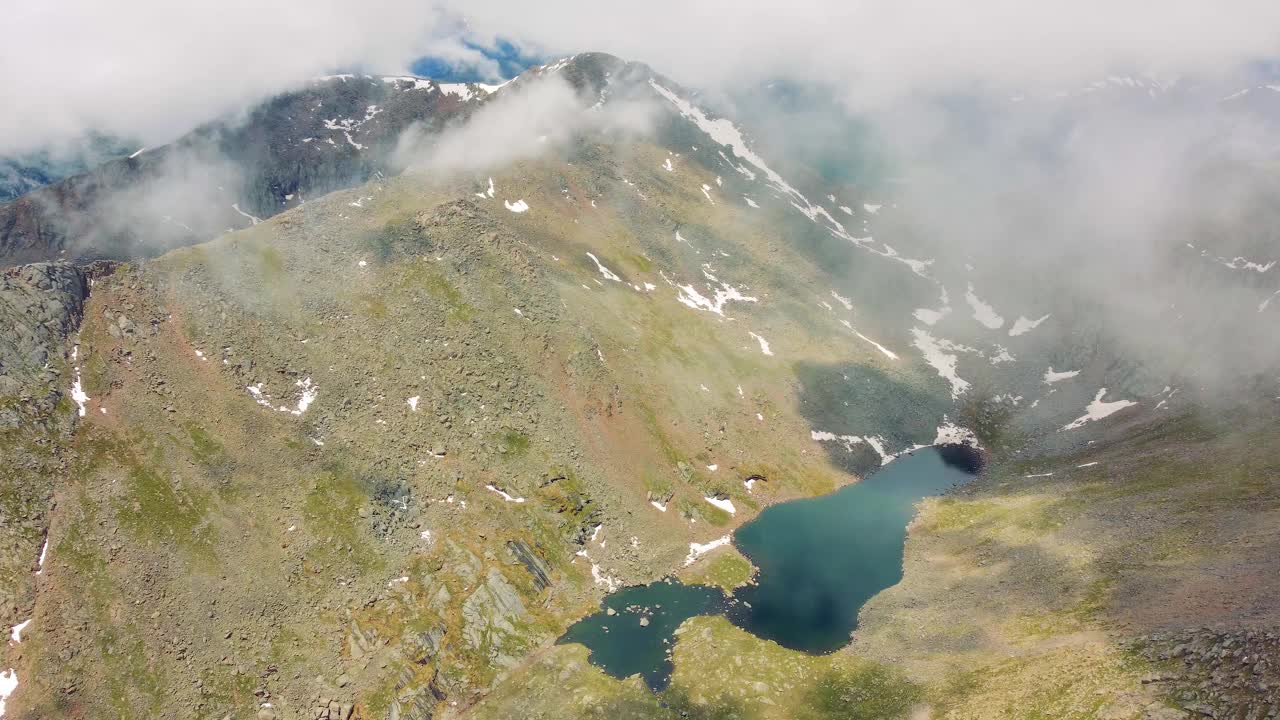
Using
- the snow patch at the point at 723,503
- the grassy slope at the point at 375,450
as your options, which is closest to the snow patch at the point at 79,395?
the grassy slope at the point at 375,450

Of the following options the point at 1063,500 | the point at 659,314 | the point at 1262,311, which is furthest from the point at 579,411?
the point at 1262,311

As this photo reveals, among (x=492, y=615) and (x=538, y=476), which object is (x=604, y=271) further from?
(x=492, y=615)

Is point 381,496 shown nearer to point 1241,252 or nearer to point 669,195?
point 669,195

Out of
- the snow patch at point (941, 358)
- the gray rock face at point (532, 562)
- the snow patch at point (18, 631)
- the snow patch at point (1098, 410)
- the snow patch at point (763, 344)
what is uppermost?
the snow patch at point (1098, 410)

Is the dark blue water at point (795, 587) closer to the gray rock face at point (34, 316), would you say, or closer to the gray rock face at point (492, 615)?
the gray rock face at point (492, 615)

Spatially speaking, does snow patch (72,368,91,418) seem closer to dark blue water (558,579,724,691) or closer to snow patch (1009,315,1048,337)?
dark blue water (558,579,724,691)

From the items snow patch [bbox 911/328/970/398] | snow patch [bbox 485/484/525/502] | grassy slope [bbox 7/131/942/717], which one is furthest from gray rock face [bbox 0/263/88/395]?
snow patch [bbox 911/328/970/398]
